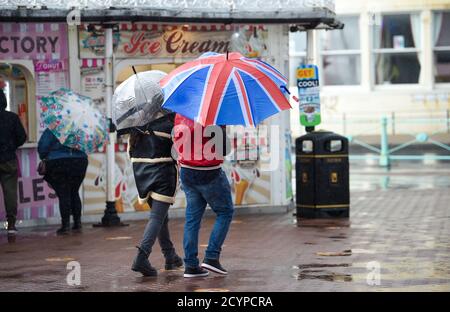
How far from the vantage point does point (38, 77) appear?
1565cm

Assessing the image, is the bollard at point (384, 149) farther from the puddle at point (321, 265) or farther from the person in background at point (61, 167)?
the puddle at point (321, 265)

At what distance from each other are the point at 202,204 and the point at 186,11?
5.71 m

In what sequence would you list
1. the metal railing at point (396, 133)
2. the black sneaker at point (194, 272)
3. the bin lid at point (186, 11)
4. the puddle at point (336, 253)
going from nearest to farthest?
1. the black sneaker at point (194, 272)
2. the puddle at point (336, 253)
3. the bin lid at point (186, 11)
4. the metal railing at point (396, 133)

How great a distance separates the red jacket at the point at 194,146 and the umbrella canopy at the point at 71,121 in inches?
163

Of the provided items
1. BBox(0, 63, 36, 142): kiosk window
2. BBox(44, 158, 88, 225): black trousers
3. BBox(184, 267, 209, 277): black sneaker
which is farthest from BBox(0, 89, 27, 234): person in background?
BBox(184, 267, 209, 277): black sneaker

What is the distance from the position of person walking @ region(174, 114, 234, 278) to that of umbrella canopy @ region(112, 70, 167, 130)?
33 centimetres

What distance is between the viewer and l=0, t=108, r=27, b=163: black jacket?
1442cm

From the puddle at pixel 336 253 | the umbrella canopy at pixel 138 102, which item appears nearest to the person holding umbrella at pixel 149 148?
the umbrella canopy at pixel 138 102

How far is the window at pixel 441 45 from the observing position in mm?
31734

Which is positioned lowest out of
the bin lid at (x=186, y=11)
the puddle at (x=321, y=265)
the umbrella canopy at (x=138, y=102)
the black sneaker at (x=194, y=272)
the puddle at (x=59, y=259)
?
the puddle at (x=321, y=265)

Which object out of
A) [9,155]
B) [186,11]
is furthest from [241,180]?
[9,155]

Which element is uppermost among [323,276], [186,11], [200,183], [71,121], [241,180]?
[186,11]

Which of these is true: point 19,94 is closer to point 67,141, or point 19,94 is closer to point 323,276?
point 67,141

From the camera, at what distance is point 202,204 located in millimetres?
10531
